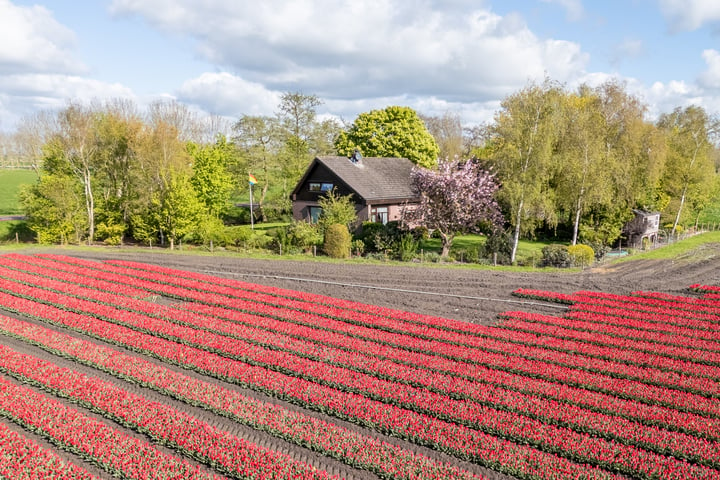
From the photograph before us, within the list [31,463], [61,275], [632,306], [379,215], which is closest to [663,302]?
Result: [632,306]

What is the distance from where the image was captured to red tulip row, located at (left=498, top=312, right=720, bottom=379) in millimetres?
16281

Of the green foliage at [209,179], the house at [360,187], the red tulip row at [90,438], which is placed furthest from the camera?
the green foliage at [209,179]

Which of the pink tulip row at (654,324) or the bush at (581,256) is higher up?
the bush at (581,256)

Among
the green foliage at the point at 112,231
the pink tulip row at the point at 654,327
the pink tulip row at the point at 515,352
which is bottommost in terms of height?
the pink tulip row at the point at 515,352

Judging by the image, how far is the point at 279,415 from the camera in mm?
12945

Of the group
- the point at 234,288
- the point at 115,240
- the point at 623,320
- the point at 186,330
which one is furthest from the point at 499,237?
the point at 115,240

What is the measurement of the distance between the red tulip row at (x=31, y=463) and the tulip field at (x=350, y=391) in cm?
5

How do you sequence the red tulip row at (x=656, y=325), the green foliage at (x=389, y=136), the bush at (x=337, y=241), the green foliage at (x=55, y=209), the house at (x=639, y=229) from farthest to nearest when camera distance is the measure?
the green foliage at (x=389, y=136), the house at (x=639, y=229), the green foliage at (x=55, y=209), the bush at (x=337, y=241), the red tulip row at (x=656, y=325)

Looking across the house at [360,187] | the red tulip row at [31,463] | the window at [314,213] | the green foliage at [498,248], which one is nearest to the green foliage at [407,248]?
the house at [360,187]

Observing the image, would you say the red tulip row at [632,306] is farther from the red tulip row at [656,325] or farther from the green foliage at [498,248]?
the green foliage at [498,248]

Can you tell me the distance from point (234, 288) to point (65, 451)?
14.8 meters

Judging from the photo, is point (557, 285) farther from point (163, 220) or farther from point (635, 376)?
point (163, 220)

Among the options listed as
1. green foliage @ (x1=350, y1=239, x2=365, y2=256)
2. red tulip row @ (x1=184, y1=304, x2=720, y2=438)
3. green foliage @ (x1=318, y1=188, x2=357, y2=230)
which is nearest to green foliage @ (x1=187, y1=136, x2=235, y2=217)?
green foliage @ (x1=318, y1=188, x2=357, y2=230)

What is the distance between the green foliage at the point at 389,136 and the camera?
58.1m
